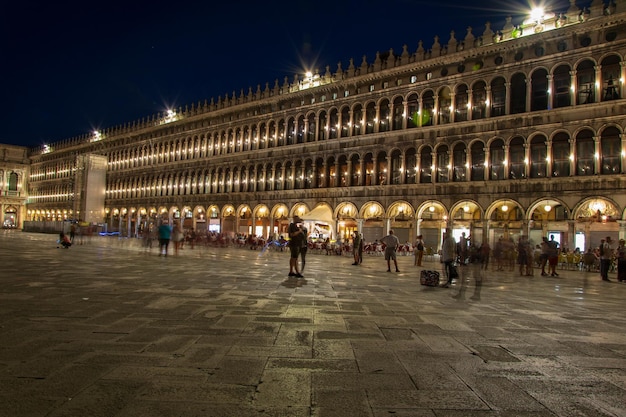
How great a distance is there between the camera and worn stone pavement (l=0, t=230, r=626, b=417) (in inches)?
137

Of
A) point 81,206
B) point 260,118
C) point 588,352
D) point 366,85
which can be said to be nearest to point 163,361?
point 588,352

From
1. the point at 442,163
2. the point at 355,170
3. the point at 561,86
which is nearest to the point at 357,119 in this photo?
the point at 355,170

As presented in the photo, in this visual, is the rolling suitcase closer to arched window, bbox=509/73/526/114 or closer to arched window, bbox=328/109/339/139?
arched window, bbox=509/73/526/114

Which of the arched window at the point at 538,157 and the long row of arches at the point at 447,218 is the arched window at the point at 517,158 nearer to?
the arched window at the point at 538,157

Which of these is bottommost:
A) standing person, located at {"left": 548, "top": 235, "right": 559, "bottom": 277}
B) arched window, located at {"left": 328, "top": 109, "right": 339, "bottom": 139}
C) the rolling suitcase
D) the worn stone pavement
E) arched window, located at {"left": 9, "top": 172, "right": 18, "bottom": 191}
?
the worn stone pavement

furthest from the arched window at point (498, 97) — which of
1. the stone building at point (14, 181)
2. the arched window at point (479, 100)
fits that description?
the stone building at point (14, 181)

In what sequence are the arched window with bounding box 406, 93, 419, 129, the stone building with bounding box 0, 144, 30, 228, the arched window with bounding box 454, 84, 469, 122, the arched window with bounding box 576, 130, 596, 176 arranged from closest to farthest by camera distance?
1. the arched window with bounding box 576, 130, 596, 176
2. the arched window with bounding box 454, 84, 469, 122
3. the arched window with bounding box 406, 93, 419, 129
4. the stone building with bounding box 0, 144, 30, 228

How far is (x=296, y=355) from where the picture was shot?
4.82 meters

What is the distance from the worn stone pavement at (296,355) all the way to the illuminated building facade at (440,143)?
70.3 feet

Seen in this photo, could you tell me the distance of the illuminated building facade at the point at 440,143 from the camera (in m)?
27.0

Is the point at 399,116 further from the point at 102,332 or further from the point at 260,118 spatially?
the point at 102,332

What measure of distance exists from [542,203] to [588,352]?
86.0 feet

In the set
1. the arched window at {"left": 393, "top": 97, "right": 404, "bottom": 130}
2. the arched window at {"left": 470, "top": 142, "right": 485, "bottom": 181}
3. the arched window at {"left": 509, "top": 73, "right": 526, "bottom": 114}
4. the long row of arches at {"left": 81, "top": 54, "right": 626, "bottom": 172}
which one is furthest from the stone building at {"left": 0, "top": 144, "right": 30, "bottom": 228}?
the arched window at {"left": 509, "top": 73, "right": 526, "bottom": 114}

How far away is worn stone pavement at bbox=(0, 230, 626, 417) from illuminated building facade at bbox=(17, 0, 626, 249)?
70.3ft
